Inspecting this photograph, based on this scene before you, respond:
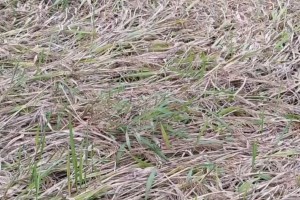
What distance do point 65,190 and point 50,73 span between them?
632 mm

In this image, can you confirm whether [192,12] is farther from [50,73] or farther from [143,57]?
[50,73]

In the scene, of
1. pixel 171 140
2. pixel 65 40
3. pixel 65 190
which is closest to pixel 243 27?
pixel 65 40

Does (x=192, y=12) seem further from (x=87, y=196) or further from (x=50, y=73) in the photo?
(x=87, y=196)

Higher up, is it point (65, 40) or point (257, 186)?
point (65, 40)

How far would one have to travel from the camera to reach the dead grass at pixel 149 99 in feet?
5.41

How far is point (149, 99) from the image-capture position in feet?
6.52

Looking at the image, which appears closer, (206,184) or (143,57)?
(206,184)

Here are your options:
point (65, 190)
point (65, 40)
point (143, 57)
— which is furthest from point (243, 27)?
point (65, 190)

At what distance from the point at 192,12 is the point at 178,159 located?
1.06m

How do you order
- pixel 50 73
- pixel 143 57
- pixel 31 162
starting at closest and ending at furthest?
pixel 31 162 < pixel 50 73 < pixel 143 57

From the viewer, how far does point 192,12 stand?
263 centimetres

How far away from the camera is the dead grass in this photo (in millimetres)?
1648

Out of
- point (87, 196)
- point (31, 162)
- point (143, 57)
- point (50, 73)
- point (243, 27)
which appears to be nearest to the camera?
point (87, 196)

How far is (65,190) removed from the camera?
1.61 metres
